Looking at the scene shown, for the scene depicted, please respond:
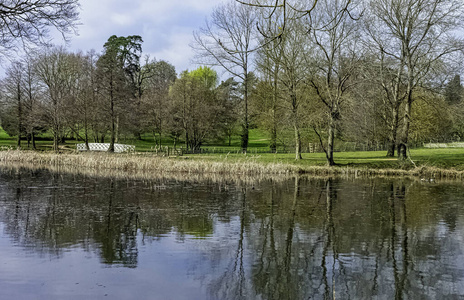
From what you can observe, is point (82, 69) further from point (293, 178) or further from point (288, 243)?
point (288, 243)

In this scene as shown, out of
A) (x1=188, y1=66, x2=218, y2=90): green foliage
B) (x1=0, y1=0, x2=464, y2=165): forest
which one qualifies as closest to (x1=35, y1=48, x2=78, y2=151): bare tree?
(x1=0, y1=0, x2=464, y2=165): forest

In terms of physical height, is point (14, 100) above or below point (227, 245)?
above

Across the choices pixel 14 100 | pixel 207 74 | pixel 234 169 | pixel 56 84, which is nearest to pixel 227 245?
pixel 234 169

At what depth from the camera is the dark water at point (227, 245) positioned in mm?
7461

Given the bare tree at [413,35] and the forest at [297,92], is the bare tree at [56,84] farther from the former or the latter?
the bare tree at [413,35]

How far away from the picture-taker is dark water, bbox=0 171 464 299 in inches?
294

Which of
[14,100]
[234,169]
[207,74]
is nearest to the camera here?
[234,169]

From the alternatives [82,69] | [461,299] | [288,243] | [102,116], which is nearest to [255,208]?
[288,243]

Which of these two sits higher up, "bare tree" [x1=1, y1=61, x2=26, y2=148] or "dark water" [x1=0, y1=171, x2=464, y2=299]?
"bare tree" [x1=1, y1=61, x2=26, y2=148]

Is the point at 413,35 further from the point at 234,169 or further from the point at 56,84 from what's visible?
the point at 56,84

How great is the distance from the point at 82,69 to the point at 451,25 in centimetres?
3526

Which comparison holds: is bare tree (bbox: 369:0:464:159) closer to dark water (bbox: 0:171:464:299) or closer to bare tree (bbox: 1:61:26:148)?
dark water (bbox: 0:171:464:299)

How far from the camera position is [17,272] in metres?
7.87

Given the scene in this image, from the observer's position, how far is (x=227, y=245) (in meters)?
10.2
